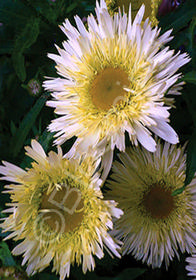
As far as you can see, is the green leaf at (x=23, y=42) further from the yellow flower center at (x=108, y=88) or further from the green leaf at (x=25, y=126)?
the yellow flower center at (x=108, y=88)

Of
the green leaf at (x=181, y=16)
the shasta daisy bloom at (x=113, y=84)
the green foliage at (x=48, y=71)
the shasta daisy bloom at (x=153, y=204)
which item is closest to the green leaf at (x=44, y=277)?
the green foliage at (x=48, y=71)

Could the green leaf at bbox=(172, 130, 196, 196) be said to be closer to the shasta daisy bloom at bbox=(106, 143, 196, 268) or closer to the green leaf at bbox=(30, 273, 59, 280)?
the shasta daisy bloom at bbox=(106, 143, 196, 268)

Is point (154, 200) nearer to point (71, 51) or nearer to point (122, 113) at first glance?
point (122, 113)

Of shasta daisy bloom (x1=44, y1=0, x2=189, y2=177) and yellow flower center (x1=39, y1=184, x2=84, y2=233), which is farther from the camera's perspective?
yellow flower center (x1=39, y1=184, x2=84, y2=233)

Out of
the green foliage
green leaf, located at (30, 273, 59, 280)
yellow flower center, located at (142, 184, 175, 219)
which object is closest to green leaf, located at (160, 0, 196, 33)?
the green foliage

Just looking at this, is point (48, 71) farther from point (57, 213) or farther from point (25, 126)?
point (57, 213)

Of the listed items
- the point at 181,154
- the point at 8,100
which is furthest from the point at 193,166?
the point at 8,100
